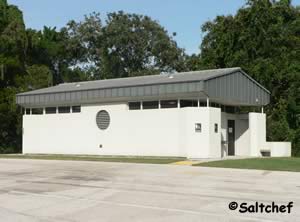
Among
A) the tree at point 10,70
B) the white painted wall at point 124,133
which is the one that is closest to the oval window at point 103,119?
the white painted wall at point 124,133

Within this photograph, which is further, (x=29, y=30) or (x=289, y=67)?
(x=29, y=30)

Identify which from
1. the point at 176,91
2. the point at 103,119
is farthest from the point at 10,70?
the point at 176,91

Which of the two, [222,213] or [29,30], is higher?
[29,30]

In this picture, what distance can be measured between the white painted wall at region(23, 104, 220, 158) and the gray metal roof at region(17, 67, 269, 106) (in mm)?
890

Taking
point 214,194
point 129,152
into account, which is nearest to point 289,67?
point 129,152

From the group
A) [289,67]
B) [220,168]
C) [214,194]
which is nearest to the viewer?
[214,194]

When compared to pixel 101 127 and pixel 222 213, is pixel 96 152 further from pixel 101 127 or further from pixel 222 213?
pixel 222 213

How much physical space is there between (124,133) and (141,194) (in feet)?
59.6

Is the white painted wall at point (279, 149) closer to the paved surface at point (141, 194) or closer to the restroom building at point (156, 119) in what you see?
the restroom building at point (156, 119)

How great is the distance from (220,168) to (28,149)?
749 inches

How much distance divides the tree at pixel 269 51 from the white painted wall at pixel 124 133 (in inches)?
501

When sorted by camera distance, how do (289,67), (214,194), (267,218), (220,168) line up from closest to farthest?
(267,218), (214,194), (220,168), (289,67)

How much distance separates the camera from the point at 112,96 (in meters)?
31.1

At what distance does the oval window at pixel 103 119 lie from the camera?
1271 inches
